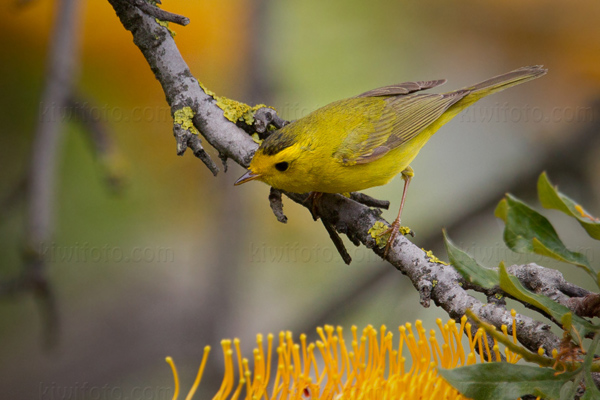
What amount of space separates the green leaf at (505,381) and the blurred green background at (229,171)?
2649 mm

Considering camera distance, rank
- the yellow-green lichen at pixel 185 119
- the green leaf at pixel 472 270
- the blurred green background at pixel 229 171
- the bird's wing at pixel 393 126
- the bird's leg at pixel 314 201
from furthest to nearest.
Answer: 1. the blurred green background at pixel 229 171
2. the bird's wing at pixel 393 126
3. the bird's leg at pixel 314 201
4. the yellow-green lichen at pixel 185 119
5. the green leaf at pixel 472 270

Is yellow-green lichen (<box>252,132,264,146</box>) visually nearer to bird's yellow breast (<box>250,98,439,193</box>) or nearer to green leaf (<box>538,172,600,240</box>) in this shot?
bird's yellow breast (<box>250,98,439,193</box>)

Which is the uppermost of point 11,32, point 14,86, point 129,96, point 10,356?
point 11,32

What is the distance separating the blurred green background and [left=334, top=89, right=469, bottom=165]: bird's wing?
4.16ft

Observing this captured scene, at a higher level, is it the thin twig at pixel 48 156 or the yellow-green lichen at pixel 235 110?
the thin twig at pixel 48 156

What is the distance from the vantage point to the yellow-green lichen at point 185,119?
1.91 meters

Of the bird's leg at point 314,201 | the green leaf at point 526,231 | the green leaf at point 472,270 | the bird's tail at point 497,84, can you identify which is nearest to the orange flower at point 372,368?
the green leaf at point 472,270

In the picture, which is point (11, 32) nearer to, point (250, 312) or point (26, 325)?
point (26, 325)

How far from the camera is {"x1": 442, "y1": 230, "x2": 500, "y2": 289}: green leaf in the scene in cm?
132

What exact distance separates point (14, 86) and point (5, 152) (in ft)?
1.55

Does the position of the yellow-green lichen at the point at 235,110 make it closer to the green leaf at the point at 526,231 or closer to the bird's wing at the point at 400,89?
the bird's wing at the point at 400,89

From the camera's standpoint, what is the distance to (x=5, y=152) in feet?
14.0

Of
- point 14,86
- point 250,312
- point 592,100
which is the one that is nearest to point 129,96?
point 14,86

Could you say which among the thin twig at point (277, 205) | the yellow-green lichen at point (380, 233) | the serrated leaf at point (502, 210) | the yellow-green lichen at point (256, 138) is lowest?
the serrated leaf at point (502, 210)
